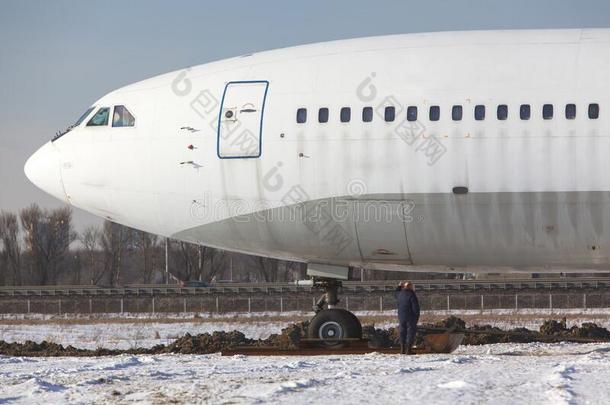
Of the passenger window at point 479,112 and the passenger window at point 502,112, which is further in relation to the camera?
the passenger window at point 479,112

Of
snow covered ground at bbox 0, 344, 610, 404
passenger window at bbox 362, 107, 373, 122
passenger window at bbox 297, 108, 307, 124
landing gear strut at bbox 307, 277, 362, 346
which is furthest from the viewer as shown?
landing gear strut at bbox 307, 277, 362, 346

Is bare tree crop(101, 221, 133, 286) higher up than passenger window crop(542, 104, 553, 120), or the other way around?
bare tree crop(101, 221, 133, 286)

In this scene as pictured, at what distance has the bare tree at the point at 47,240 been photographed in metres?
106

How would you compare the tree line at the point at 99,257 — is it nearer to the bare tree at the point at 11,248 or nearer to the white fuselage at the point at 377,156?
the bare tree at the point at 11,248

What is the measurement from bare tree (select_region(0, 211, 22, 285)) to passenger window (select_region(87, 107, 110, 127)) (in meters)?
82.3

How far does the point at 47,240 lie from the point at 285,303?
223 feet

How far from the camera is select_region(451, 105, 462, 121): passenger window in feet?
62.0

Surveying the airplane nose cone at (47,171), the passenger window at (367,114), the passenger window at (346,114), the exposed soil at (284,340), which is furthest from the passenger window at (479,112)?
Answer: the airplane nose cone at (47,171)

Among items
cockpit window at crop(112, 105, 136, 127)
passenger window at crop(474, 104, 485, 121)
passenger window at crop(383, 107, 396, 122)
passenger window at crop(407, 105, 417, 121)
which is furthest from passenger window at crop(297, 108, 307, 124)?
cockpit window at crop(112, 105, 136, 127)

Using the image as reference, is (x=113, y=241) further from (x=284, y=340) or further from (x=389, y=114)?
(x=389, y=114)

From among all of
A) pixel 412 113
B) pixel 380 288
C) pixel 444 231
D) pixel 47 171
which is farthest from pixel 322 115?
pixel 380 288

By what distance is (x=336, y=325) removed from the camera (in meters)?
20.4

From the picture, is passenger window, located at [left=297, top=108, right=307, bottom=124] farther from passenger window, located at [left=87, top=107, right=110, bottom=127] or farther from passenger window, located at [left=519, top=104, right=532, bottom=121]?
passenger window, located at [left=87, top=107, right=110, bottom=127]

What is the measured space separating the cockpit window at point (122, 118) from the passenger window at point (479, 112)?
6.26 metres
